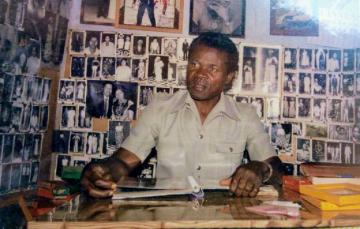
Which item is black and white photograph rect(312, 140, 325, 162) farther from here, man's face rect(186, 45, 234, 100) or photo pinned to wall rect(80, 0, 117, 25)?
photo pinned to wall rect(80, 0, 117, 25)

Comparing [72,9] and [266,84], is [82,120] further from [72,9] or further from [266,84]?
[266,84]

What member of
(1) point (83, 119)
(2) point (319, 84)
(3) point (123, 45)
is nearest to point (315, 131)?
(2) point (319, 84)

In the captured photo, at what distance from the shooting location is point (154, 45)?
68.0 inches

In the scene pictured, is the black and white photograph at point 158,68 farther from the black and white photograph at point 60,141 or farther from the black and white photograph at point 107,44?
the black and white photograph at point 60,141

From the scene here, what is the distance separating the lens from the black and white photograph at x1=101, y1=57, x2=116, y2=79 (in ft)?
5.61

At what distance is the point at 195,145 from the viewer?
1.43 meters

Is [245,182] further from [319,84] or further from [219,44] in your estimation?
[319,84]

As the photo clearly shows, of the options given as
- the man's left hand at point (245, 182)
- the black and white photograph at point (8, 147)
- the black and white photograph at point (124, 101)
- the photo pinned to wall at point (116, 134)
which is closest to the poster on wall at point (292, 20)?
the black and white photograph at point (124, 101)

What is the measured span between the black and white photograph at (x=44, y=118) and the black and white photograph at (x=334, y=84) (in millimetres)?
1282

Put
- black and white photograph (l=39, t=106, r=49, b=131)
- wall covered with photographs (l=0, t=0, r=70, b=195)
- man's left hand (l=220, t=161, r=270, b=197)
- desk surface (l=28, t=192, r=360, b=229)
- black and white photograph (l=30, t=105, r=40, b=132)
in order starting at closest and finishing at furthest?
desk surface (l=28, t=192, r=360, b=229) < man's left hand (l=220, t=161, r=270, b=197) < wall covered with photographs (l=0, t=0, r=70, b=195) < black and white photograph (l=30, t=105, r=40, b=132) < black and white photograph (l=39, t=106, r=49, b=131)

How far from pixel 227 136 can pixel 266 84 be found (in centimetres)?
43

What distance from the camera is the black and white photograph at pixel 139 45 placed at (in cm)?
172

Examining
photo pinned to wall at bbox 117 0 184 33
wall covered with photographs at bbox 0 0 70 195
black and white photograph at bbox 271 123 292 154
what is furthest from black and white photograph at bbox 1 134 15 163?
black and white photograph at bbox 271 123 292 154

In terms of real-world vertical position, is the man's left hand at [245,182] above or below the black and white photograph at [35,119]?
below
